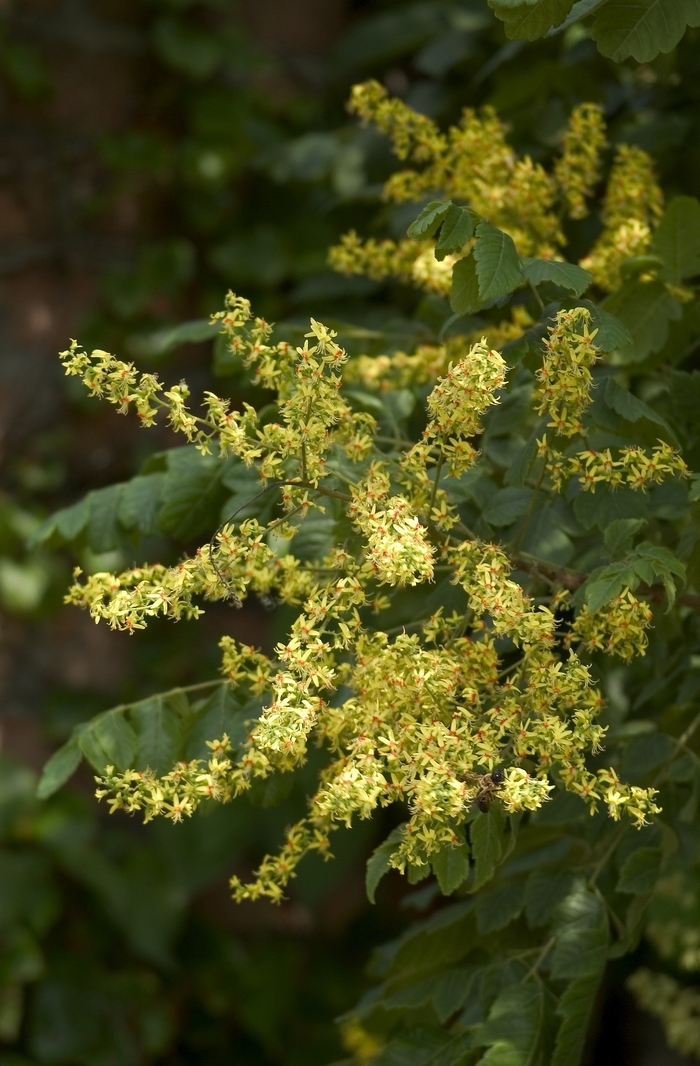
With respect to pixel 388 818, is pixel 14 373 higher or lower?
higher

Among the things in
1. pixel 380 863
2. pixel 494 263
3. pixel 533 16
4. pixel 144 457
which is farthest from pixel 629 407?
pixel 144 457

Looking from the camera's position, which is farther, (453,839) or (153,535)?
(153,535)

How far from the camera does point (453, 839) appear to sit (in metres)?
0.84

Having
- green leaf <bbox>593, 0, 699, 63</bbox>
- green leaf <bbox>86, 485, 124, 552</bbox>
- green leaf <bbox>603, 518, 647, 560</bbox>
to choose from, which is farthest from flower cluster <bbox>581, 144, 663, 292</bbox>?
green leaf <bbox>86, 485, 124, 552</bbox>

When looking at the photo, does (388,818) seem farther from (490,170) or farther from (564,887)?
(490,170)

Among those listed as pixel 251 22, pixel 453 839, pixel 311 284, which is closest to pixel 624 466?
pixel 453 839

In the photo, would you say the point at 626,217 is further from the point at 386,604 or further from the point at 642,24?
the point at 386,604

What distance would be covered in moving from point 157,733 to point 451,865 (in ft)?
1.04

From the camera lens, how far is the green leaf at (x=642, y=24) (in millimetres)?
990

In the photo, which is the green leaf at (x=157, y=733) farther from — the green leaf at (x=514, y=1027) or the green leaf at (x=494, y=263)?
the green leaf at (x=494, y=263)

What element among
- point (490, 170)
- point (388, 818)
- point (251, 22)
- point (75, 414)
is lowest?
point (388, 818)

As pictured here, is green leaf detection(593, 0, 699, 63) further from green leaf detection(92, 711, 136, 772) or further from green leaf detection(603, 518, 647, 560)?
green leaf detection(92, 711, 136, 772)

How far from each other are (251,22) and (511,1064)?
207 centimetres

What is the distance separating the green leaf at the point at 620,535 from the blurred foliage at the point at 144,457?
40.9 inches
